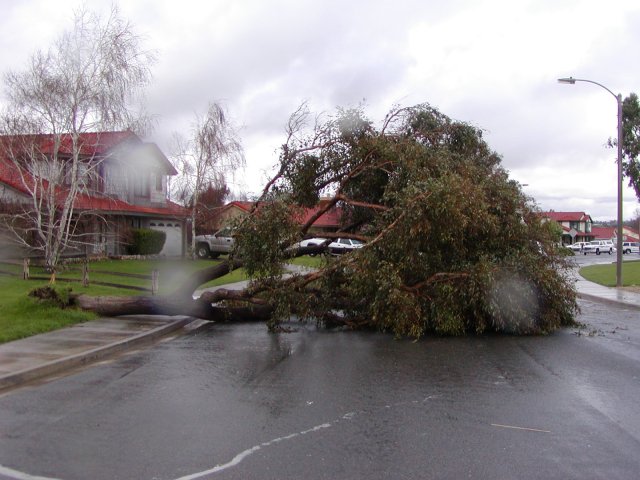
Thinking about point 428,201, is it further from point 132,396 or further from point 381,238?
point 132,396

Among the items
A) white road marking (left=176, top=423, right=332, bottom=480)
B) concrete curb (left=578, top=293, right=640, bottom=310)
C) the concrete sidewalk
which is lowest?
concrete curb (left=578, top=293, right=640, bottom=310)

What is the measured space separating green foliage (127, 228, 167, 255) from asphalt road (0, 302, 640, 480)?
2107 centimetres

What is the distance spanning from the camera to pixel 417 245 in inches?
434

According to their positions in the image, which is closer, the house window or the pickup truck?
the house window

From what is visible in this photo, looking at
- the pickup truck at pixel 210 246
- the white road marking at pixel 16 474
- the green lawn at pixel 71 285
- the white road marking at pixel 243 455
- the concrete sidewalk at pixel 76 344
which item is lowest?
the white road marking at pixel 16 474

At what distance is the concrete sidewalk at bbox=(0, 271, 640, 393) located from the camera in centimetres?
783

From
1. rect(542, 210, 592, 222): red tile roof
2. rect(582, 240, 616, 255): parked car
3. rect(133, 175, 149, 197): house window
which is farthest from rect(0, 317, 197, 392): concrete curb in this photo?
rect(542, 210, 592, 222): red tile roof

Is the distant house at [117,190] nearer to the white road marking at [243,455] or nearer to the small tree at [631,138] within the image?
the white road marking at [243,455]

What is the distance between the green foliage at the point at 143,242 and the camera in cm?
2995

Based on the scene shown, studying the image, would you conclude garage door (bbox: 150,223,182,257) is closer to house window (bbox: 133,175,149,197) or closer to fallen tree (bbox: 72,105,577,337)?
house window (bbox: 133,175,149,197)

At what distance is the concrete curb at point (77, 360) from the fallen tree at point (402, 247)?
1.59 m

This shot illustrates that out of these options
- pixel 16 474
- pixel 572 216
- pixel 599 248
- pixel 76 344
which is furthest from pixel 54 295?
pixel 572 216

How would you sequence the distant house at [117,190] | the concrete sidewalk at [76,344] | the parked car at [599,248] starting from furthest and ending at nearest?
the parked car at [599,248] < the distant house at [117,190] < the concrete sidewalk at [76,344]

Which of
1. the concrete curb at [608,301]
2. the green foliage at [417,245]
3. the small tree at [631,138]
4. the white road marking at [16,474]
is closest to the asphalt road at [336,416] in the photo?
the white road marking at [16,474]
